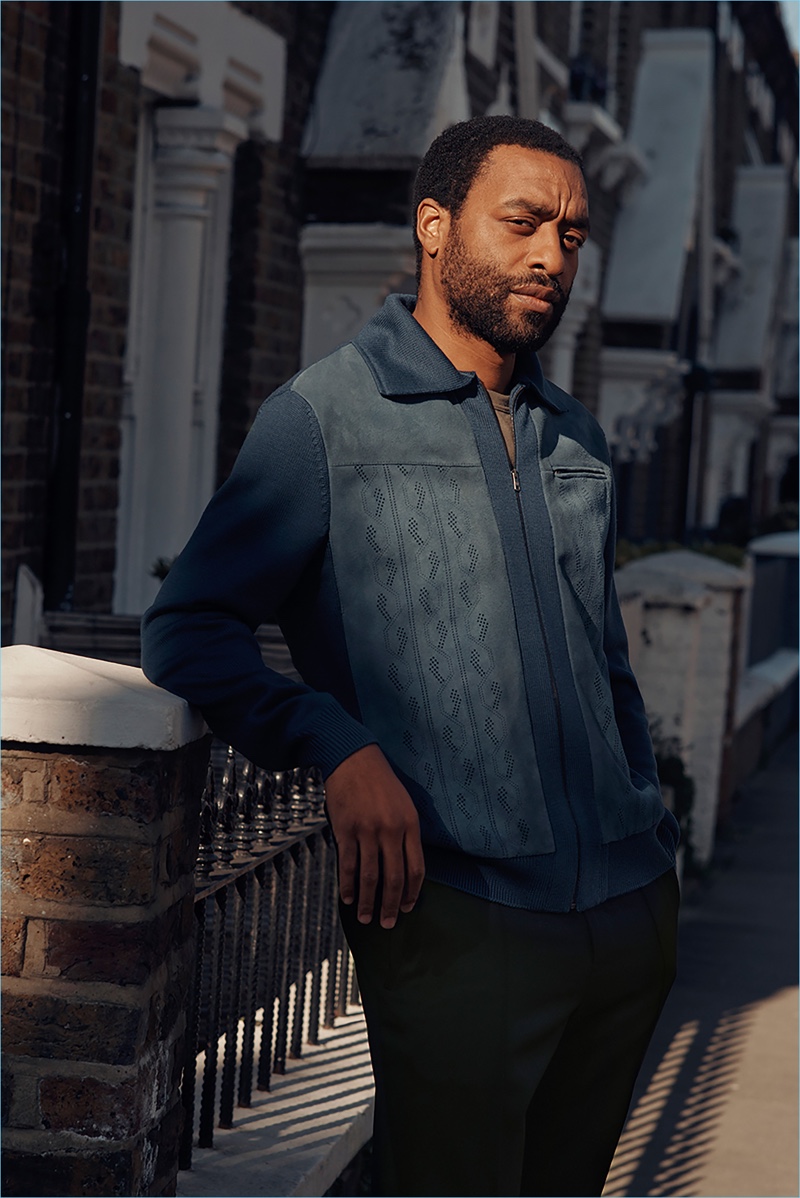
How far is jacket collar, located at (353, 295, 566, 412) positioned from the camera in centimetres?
230

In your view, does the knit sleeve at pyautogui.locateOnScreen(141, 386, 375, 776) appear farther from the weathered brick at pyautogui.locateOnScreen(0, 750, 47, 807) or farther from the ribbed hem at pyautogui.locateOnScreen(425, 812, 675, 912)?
the weathered brick at pyautogui.locateOnScreen(0, 750, 47, 807)

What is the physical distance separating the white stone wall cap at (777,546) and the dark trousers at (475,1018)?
13701mm

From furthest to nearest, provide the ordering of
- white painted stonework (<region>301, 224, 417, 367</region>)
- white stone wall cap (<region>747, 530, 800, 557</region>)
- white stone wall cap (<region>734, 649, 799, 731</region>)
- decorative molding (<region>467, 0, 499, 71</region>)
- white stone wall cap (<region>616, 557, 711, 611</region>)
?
1. white stone wall cap (<region>747, 530, 800, 557</region>)
2. white stone wall cap (<region>734, 649, 799, 731</region>)
3. white stone wall cap (<region>616, 557, 711, 611</region>)
4. decorative molding (<region>467, 0, 499, 71</region>)
5. white painted stonework (<region>301, 224, 417, 367</region>)

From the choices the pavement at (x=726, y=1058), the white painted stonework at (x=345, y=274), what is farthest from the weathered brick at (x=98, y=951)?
the white painted stonework at (x=345, y=274)

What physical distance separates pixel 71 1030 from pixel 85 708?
1.70 ft

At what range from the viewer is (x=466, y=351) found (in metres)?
2.38

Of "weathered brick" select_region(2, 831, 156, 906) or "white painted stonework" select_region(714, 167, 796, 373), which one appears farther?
"white painted stonework" select_region(714, 167, 796, 373)

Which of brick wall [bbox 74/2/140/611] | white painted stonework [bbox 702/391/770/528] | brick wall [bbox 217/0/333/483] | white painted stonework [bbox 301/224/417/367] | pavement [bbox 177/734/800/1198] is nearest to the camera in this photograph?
pavement [bbox 177/734/800/1198]

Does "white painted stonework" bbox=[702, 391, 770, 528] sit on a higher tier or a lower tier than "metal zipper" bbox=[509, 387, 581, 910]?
higher

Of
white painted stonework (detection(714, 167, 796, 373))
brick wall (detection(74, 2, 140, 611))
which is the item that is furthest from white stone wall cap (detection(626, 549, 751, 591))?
white painted stonework (detection(714, 167, 796, 373))

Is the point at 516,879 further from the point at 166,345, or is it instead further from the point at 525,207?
the point at 166,345

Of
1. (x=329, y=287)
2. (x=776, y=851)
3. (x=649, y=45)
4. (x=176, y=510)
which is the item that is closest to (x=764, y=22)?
(x=649, y=45)

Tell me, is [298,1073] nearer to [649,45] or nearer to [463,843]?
[463,843]

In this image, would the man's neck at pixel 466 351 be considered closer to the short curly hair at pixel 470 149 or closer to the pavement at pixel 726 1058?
the short curly hair at pixel 470 149
